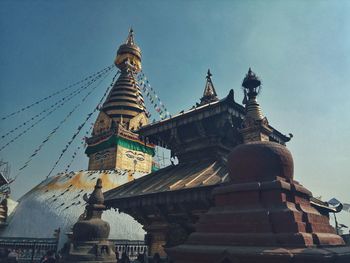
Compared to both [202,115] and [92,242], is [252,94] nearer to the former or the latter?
[202,115]

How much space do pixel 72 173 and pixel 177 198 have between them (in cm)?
2325

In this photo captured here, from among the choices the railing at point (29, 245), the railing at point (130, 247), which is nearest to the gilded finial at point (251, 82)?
the railing at point (130, 247)

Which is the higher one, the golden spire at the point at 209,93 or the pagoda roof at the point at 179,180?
the golden spire at the point at 209,93

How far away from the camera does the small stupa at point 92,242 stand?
12734mm

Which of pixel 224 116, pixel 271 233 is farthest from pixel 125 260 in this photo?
pixel 271 233

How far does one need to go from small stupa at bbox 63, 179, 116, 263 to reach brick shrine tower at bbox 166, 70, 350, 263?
7.11 meters

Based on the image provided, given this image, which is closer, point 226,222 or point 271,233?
point 271,233

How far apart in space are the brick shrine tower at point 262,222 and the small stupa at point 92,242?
7.11 meters

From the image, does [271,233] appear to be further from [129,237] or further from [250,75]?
[129,237]

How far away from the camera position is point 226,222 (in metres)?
6.85

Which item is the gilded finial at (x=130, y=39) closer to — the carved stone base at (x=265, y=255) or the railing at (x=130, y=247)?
the railing at (x=130, y=247)

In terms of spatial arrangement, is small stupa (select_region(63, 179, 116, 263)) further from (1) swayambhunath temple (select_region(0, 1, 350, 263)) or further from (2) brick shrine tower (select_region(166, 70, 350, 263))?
(2) brick shrine tower (select_region(166, 70, 350, 263))

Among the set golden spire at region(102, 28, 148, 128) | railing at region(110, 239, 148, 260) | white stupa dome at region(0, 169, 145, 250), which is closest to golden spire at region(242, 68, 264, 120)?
railing at region(110, 239, 148, 260)

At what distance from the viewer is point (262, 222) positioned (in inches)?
251
